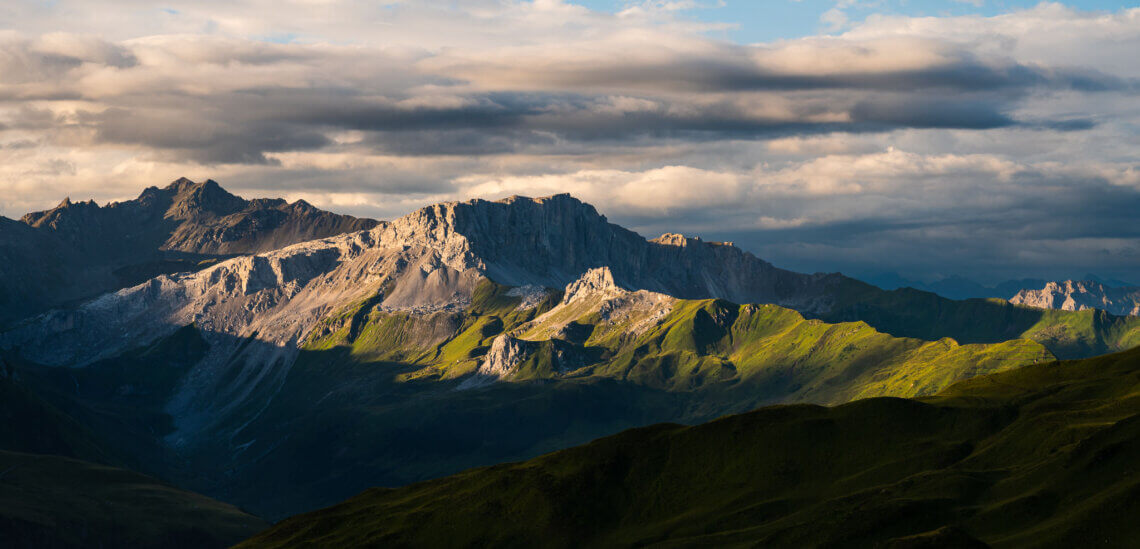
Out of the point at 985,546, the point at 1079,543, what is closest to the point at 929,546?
the point at 985,546

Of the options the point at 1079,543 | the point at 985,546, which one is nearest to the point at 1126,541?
the point at 1079,543

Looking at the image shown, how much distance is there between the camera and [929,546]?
19050 cm

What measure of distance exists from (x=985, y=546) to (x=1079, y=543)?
21086 mm

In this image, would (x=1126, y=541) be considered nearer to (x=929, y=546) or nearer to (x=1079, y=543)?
(x=1079, y=543)

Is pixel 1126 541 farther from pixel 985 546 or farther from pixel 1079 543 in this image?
pixel 985 546

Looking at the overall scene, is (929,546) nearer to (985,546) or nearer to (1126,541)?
(985,546)

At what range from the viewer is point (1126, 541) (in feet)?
640

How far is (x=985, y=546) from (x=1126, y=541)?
25.6 m

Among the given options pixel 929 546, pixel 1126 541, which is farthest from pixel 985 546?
pixel 1126 541

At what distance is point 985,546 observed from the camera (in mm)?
191625

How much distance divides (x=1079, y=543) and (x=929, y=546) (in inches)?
1206

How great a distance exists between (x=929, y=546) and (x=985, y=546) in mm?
9823
